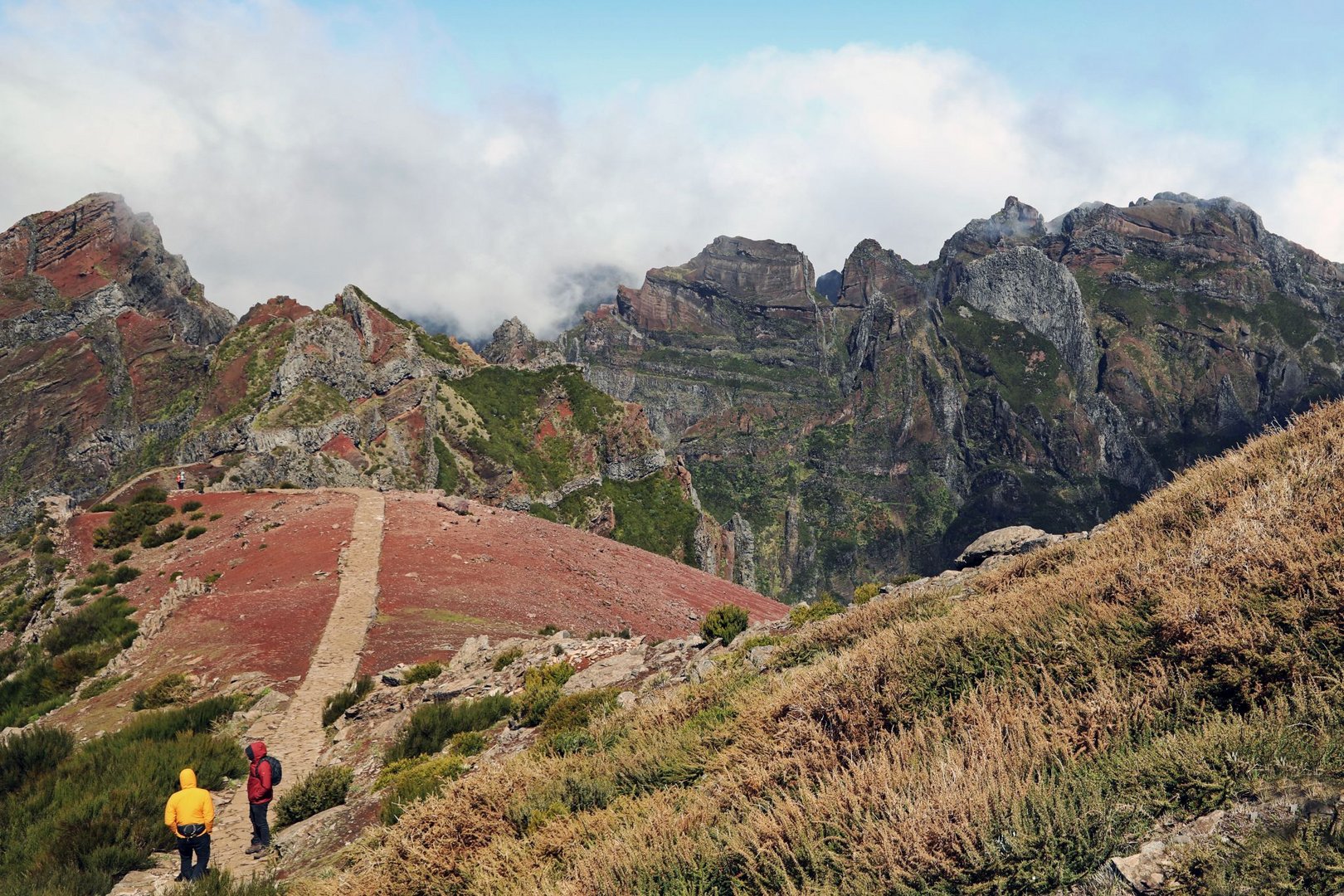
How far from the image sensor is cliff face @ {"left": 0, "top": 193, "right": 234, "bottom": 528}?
126m

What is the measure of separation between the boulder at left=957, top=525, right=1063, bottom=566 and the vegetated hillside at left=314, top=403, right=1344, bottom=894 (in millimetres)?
9483

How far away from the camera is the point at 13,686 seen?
72.4 ft

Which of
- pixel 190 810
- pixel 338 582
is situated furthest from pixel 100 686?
pixel 190 810

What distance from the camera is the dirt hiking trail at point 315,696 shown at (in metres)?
12.3

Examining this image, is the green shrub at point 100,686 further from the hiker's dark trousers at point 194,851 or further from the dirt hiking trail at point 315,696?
the hiker's dark trousers at point 194,851

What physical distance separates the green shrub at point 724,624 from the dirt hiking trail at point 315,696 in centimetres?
1080

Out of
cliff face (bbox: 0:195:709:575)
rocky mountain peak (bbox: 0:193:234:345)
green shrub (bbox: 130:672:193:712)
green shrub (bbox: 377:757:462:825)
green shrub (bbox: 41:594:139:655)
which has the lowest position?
green shrub (bbox: 377:757:462:825)

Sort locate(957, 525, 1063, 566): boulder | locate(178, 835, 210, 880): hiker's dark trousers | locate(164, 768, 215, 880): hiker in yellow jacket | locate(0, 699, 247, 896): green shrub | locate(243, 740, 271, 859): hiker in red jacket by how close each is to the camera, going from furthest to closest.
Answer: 1. locate(957, 525, 1063, 566): boulder
2. locate(243, 740, 271, 859): hiker in red jacket
3. locate(164, 768, 215, 880): hiker in yellow jacket
4. locate(178, 835, 210, 880): hiker's dark trousers
5. locate(0, 699, 247, 896): green shrub

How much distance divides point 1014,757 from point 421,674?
19.2m

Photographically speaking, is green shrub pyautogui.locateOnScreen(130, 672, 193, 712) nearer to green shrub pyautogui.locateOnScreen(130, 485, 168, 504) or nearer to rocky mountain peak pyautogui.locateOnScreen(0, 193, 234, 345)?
green shrub pyautogui.locateOnScreen(130, 485, 168, 504)

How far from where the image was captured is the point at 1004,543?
20062 mm

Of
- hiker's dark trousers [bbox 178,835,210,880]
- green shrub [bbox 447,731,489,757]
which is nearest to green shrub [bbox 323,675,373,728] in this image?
green shrub [bbox 447,731,489,757]

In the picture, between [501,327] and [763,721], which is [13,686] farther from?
[501,327]

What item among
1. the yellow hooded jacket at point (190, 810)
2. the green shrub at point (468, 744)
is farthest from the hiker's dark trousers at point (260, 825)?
the green shrub at point (468, 744)
